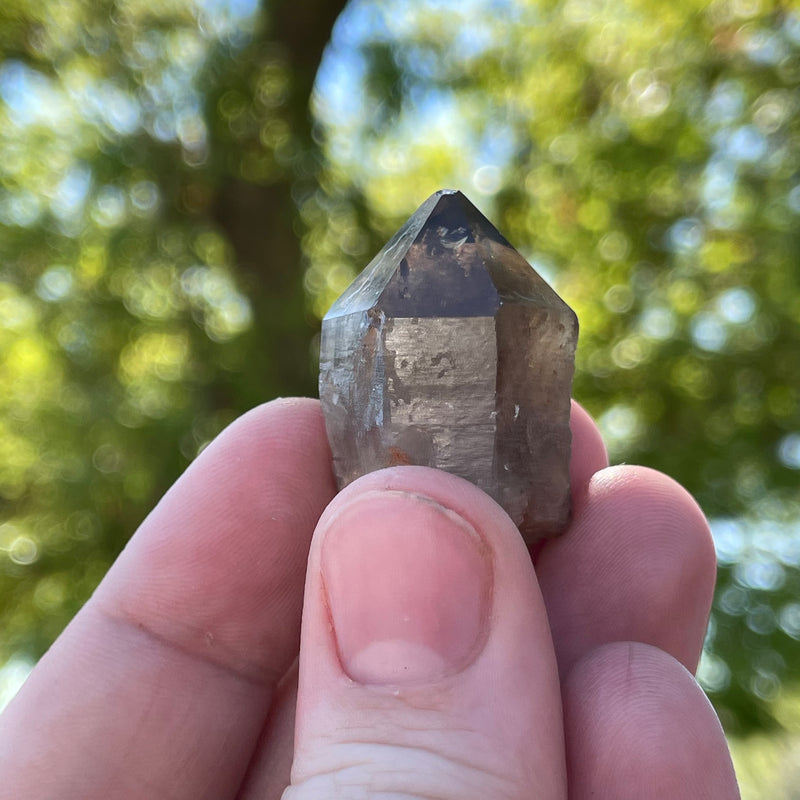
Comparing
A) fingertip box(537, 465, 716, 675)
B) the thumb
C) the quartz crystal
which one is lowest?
fingertip box(537, 465, 716, 675)

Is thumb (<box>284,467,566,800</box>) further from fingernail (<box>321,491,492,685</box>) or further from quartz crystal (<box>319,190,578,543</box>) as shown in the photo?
quartz crystal (<box>319,190,578,543</box>)

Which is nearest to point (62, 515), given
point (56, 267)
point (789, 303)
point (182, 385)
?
point (182, 385)

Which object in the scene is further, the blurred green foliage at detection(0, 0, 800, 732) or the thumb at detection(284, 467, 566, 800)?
the blurred green foliage at detection(0, 0, 800, 732)

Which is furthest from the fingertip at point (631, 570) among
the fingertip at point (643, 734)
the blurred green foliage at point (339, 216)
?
the blurred green foliage at point (339, 216)

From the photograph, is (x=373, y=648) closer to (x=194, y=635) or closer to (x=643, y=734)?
(x=643, y=734)

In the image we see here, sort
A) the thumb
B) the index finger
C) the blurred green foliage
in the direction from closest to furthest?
the thumb → the index finger → the blurred green foliage

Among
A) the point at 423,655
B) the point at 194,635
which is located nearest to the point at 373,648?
the point at 423,655

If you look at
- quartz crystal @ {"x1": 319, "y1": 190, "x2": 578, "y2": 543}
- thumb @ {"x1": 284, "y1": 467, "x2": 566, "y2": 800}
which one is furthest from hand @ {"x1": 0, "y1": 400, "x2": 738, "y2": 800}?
quartz crystal @ {"x1": 319, "y1": 190, "x2": 578, "y2": 543}

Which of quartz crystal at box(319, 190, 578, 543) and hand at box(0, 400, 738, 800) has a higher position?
quartz crystal at box(319, 190, 578, 543)

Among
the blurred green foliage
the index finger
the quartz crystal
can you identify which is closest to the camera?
the quartz crystal
